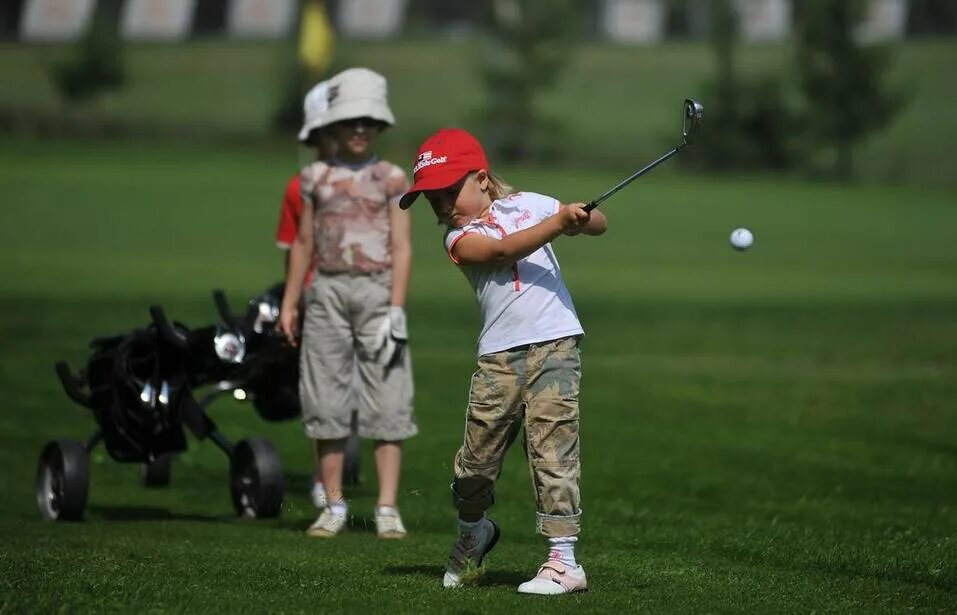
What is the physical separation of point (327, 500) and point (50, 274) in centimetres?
2478

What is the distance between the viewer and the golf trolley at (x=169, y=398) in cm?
966

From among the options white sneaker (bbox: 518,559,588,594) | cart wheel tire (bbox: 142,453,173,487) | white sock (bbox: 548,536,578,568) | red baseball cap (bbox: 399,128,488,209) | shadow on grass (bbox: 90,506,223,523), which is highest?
red baseball cap (bbox: 399,128,488,209)

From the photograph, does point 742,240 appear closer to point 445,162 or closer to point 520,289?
point 520,289

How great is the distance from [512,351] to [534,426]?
0.30 m

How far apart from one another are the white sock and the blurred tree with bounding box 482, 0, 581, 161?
265 ft

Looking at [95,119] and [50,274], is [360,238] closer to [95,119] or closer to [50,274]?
[50,274]

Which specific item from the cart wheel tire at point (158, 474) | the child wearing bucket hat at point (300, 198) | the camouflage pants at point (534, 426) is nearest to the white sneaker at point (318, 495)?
the child wearing bucket hat at point (300, 198)

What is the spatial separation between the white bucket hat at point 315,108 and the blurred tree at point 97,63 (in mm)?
63719

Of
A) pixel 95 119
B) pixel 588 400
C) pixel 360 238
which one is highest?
pixel 95 119

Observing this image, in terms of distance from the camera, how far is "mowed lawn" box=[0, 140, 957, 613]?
6.84 m

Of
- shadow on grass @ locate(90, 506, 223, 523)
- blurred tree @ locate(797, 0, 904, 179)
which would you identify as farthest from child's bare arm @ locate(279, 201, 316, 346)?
blurred tree @ locate(797, 0, 904, 179)

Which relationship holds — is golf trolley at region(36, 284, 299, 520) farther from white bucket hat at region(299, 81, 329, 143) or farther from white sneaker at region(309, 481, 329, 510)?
white bucket hat at region(299, 81, 329, 143)

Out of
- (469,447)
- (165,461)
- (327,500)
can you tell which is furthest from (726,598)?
(165,461)

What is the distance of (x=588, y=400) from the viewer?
1603 cm
